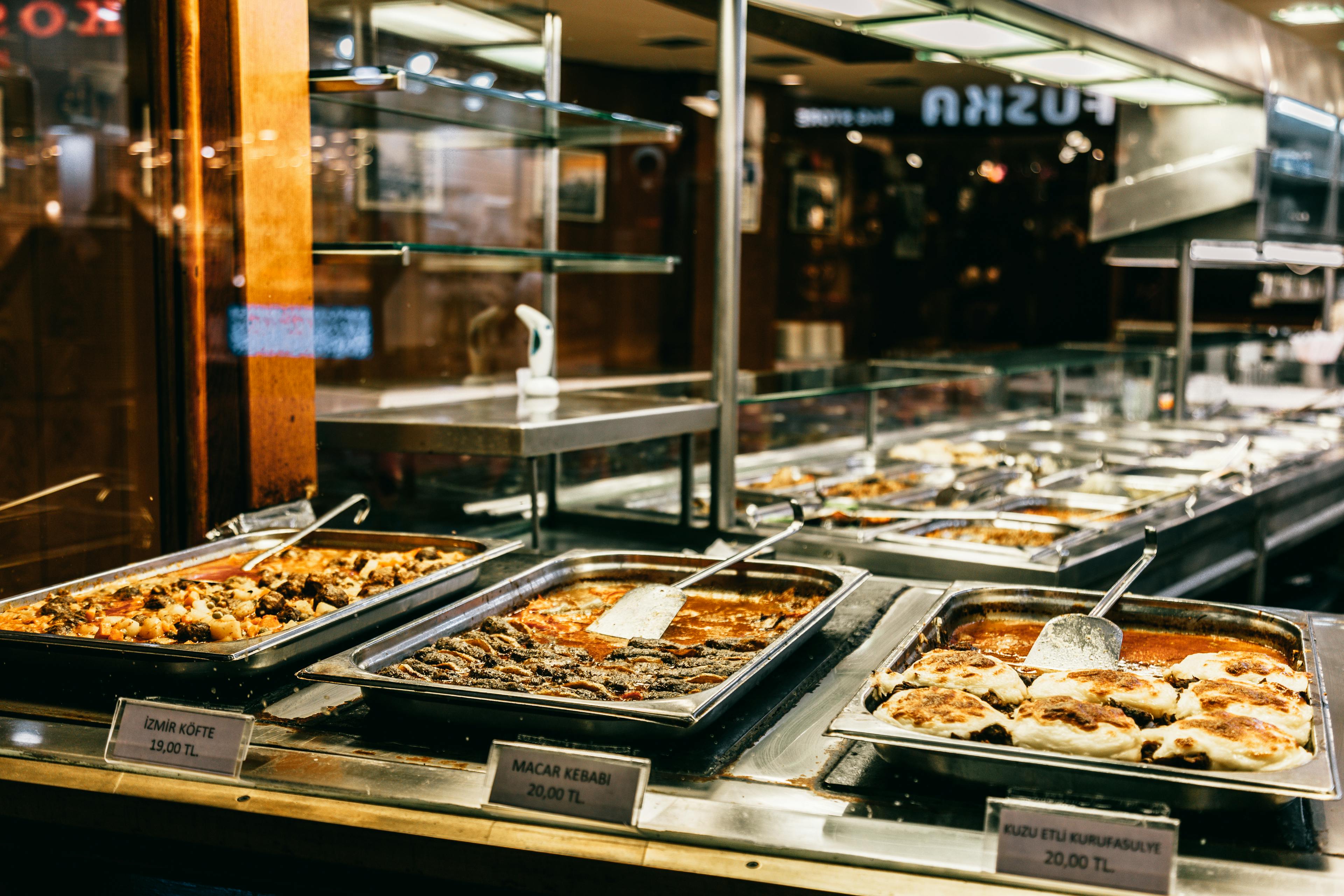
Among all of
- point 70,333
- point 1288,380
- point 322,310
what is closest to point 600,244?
point 322,310

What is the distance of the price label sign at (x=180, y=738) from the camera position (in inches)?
45.3

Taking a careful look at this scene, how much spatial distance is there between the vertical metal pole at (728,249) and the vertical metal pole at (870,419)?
3.82ft

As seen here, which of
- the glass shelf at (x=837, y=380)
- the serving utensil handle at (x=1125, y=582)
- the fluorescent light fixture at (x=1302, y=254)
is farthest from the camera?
the fluorescent light fixture at (x=1302, y=254)

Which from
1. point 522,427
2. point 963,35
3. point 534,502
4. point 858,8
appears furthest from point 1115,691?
point 963,35

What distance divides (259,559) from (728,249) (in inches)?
49.0

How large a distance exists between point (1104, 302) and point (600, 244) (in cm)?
422

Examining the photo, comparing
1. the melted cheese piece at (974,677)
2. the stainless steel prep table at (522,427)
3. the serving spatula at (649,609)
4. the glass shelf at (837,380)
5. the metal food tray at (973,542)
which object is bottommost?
the metal food tray at (973,542)

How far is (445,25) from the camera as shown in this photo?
282cm

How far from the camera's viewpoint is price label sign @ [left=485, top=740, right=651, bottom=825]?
104 centimetres

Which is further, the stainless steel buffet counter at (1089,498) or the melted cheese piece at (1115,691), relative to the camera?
the stainless steel buffet counter at (1089,498)

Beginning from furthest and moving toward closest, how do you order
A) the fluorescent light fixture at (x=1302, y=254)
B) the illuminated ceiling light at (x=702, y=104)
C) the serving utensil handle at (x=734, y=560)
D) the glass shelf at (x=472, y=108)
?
the illuminated ceiling light at (x=702, y=104) → the fluorescent light fixture at (x=1302, y=254) → the glass shelf at (x=472, y=108) → the serving utensil handle at (x=734, y=560)

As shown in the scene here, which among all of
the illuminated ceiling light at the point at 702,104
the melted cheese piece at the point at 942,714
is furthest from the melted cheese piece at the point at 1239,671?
the illuminated ceiling light at the point at 702,104

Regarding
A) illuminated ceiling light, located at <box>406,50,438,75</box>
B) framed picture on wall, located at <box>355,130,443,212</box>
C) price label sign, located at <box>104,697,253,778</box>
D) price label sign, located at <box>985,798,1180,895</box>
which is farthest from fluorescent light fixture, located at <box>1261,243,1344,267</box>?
price label sign, located at <box>104,697,253,778</box>

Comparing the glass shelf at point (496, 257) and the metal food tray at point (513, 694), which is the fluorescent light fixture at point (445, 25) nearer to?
the glass shelf at point (496, 257)
